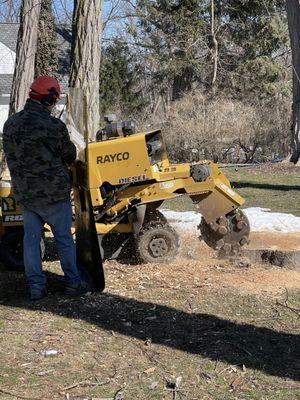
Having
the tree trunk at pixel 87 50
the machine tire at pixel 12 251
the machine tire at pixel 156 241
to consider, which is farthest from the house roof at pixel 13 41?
the machine tire at pixel 156 241

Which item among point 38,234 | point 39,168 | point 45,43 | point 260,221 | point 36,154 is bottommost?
point 260,221

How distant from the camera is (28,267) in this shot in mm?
5484

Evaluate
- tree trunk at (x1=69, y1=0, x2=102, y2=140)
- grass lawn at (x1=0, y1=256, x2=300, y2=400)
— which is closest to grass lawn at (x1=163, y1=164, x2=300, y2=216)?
tree trunk at (x1=69, y1=0, x2=102, y2=140)

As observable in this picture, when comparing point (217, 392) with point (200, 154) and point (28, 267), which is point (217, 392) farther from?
point (200, 154)

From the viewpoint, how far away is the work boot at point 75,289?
5559 millimetres

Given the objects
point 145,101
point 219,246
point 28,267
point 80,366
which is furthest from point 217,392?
point 145,101

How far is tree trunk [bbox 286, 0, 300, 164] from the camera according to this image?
1825 centimetres

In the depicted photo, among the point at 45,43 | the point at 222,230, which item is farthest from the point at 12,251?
the point at 45,43

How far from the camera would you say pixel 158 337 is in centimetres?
459

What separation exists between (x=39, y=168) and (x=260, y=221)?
16.2 ft

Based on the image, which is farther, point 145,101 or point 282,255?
point 145,101

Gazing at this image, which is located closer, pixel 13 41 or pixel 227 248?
pixel 227 248

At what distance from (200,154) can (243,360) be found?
64.7 feet

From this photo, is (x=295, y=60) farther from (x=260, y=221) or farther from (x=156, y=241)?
(x=156, y=241)
